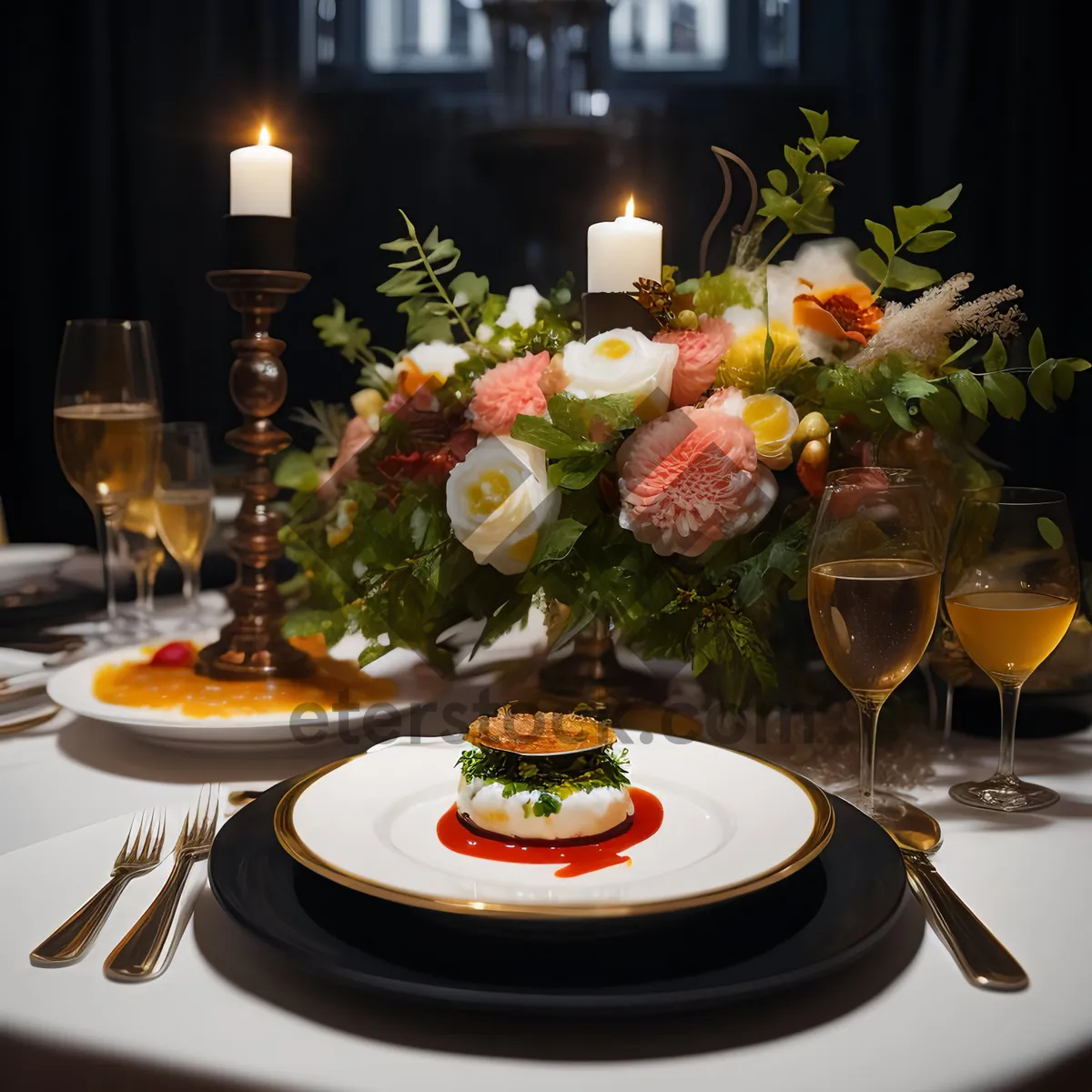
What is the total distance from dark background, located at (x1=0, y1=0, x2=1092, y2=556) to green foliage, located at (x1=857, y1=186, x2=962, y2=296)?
2675 mm

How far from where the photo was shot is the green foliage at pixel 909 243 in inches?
38.9

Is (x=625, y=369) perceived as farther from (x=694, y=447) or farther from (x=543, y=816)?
(x=543, y=816)

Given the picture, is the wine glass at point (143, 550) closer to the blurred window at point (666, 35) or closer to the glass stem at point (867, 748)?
the glass stem at point (867, 748)

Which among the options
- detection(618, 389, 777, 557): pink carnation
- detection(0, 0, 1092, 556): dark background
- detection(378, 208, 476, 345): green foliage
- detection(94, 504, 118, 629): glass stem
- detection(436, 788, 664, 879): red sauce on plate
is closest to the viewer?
detection(436, 788, 664, 879): red sauce on plate

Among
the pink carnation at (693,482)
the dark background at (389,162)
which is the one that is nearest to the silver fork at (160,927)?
the pink carnation at (693,482)

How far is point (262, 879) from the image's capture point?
0.68 meters

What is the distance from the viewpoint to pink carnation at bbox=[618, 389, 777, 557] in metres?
0.93

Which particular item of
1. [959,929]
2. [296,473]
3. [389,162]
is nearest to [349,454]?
[296,473]

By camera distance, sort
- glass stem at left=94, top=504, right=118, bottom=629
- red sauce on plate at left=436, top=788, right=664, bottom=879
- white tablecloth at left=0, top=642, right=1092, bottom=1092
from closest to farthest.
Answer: white tablecloth at left=0, top=642, right=1092, bottom=1092 → red sauce on plate at left=436, top=788, right=664, bottom=879 → glass stem at left=94, top=504, right=118, bottom=629

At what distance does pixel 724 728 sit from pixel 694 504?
24 cm

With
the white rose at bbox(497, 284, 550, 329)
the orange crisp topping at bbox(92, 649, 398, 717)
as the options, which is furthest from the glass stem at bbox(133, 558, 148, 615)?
the white rose at bbox(497, 284, 550, 329)

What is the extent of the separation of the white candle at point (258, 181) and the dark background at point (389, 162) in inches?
101

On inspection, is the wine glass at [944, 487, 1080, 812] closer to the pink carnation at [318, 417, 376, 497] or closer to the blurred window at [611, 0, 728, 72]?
the pink carnation at [318, 417, 376, 497]

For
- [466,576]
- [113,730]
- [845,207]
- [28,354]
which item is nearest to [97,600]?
[113,730]
